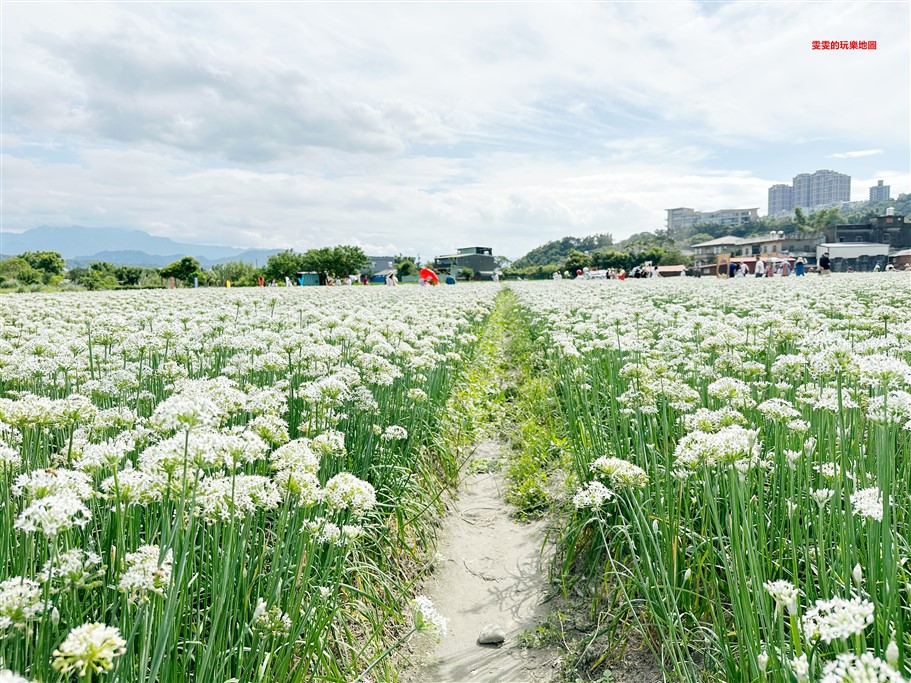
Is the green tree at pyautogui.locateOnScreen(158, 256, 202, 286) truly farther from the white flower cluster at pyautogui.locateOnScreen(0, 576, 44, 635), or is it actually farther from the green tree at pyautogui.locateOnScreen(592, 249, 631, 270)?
the white flower cluster at pyautogui.locateOnScreen(0, 576, 44, 635)

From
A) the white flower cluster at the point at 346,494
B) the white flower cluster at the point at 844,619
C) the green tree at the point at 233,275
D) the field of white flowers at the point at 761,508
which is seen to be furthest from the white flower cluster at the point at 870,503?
the green tree at the point at 233,275

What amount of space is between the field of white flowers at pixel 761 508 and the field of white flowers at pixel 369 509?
25 mm

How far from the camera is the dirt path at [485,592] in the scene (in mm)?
4289

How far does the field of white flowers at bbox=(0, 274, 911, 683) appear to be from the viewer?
7.52 ft

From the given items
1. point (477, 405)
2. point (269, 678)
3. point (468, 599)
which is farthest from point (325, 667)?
point (477, 405)

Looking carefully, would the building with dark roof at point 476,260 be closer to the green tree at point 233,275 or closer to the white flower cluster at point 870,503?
the green tree at point 233,275

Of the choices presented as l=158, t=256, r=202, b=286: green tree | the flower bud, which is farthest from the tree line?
the flower bud

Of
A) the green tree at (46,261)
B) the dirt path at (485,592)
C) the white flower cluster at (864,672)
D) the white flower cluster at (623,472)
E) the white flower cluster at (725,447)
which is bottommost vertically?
the dirt path at (485,592)

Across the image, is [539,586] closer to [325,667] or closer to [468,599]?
[468,599]

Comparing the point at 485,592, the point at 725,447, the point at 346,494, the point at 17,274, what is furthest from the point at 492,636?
the point at 17,274

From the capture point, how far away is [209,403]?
241cm

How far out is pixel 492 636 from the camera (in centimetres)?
458

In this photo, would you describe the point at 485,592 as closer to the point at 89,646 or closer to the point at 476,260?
the point at 89,646

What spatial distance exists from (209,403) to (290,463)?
25.9 inches
